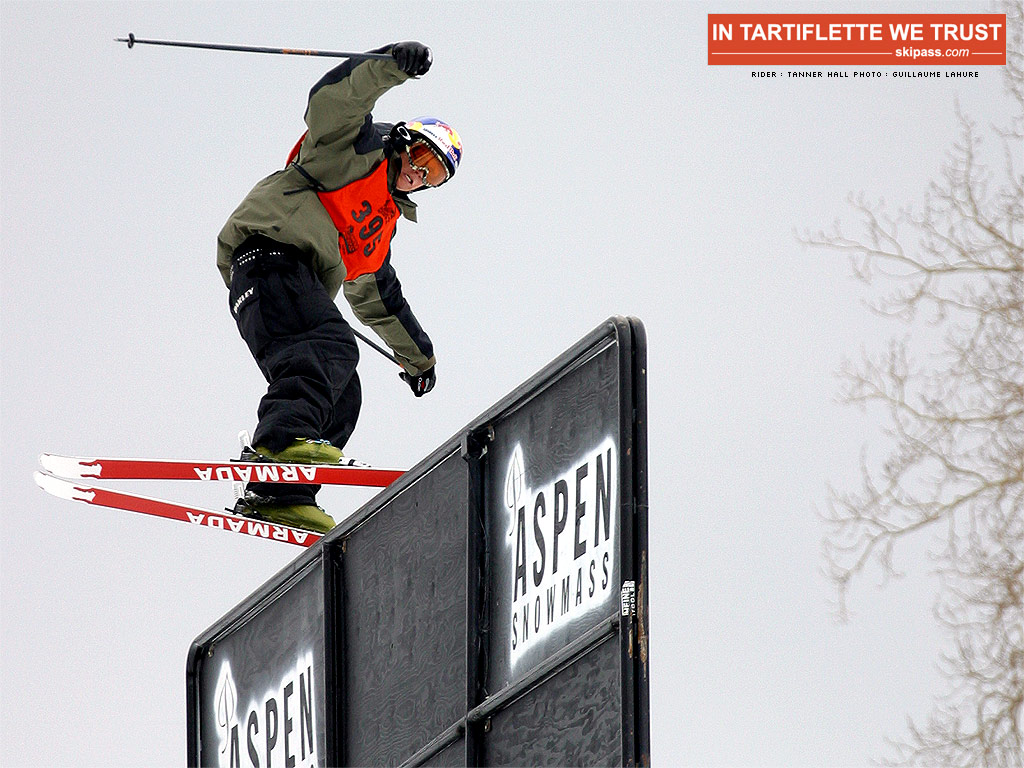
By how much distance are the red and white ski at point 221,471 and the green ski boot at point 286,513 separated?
0.15m

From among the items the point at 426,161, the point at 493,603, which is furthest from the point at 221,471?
the point at 493,603

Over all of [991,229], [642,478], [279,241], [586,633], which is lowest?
[586,633]

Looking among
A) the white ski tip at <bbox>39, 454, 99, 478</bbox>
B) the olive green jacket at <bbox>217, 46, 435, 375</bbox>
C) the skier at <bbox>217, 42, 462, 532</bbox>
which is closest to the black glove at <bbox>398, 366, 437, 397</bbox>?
the skier at <bbox>217, 42, 462, 532</bbox>

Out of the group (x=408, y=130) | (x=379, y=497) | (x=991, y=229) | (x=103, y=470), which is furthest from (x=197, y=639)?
(x=991, y=229)

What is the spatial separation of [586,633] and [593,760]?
334mm

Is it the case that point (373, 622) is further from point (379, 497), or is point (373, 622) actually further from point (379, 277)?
point (379, 277)

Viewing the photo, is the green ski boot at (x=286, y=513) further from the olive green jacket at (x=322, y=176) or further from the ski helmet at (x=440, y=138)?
the ski helmet at (x=440, y=138)

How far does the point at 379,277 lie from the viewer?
992 cm

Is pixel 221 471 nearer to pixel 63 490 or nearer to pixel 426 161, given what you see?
pixel 63 490

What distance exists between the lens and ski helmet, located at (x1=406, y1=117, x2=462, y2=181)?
924cm

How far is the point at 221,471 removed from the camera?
342 inches

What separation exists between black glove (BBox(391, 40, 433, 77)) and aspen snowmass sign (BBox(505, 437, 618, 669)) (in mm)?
2839

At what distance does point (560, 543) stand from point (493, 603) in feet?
1.56

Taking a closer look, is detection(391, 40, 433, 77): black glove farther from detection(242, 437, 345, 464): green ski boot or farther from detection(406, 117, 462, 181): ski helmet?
detection(242, 437, 345, 464): green ski boot
